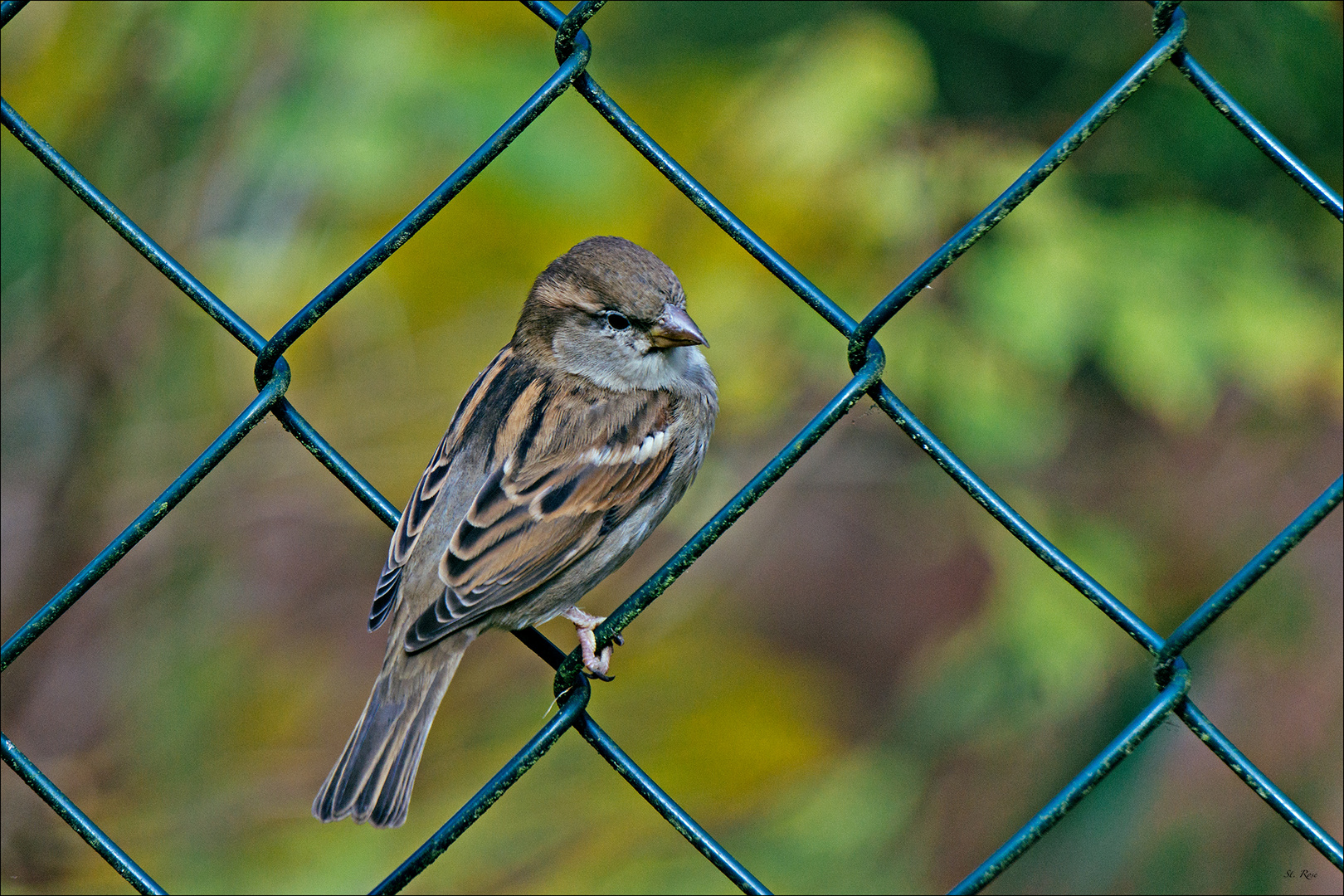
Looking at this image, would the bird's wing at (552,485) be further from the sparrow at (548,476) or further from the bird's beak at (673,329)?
the bird's beak at (673,329)

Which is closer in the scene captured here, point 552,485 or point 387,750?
point 387,750

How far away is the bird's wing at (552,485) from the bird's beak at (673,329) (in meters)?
0.12

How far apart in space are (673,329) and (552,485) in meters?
0.41

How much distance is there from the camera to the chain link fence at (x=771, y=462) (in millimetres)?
1495

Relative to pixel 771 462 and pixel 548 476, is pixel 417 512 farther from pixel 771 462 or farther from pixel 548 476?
pixel 771 462

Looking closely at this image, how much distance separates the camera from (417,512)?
8.84 feet

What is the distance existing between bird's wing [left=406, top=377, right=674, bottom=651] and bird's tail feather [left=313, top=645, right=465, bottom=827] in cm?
14

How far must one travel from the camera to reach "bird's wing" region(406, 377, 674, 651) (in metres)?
2.60

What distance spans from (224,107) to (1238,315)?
2.63 meters

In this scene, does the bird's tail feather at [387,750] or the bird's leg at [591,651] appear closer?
the bird's leg at [591,651]

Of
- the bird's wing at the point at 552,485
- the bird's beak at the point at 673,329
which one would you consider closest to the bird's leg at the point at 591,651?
the bird's wing at the point at 552,485

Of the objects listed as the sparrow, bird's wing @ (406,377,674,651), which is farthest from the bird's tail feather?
bird's wing @ (406,377,674,651)

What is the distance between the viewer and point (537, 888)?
11.9 feet

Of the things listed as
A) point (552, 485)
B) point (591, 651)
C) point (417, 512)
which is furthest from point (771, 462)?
point (417, 512)
